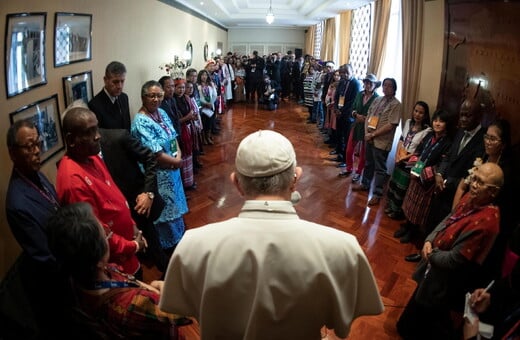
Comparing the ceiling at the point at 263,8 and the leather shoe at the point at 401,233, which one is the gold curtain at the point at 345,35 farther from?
the leather shoe at the point at 401,233

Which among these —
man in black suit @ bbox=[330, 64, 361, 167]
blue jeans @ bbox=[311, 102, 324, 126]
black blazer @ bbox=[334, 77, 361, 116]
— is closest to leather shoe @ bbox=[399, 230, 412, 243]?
man in black suit @ bbox=[330, 64, 361, 167]

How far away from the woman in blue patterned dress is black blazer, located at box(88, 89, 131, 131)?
0.26 metres

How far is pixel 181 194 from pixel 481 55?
2846mm

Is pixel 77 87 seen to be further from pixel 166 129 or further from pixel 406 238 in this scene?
pixel 406 238

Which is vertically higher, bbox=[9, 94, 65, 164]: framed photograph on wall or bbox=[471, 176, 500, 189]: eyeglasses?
bbox=[9, 94, 65, 164]: framed photograph on wall

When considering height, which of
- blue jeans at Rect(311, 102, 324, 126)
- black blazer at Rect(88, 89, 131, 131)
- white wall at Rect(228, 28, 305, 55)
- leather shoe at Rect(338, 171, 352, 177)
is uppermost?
white wall at Rect(228, 28, 305, 55)

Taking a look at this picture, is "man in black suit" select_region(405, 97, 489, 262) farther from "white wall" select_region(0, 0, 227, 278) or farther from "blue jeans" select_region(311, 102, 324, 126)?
"blue jeans" select_region(311, 102, 324, 126)

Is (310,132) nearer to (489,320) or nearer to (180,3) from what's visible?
(180,3)

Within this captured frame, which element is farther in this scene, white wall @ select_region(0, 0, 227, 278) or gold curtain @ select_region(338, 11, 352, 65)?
gold curtain @ select_region(338, 11, 352, 65)

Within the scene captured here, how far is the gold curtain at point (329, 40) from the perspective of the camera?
379 inches

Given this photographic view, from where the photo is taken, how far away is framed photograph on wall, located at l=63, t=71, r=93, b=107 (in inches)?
91.4

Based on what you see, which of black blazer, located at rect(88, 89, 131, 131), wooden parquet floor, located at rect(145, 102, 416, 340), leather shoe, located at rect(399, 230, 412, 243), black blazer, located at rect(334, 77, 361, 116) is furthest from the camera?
black blazer, located at rect(334, 77, 361, 116)

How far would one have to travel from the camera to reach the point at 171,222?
2770 millimetres

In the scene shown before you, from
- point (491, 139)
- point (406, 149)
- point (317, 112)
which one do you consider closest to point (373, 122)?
point (406, 149)
